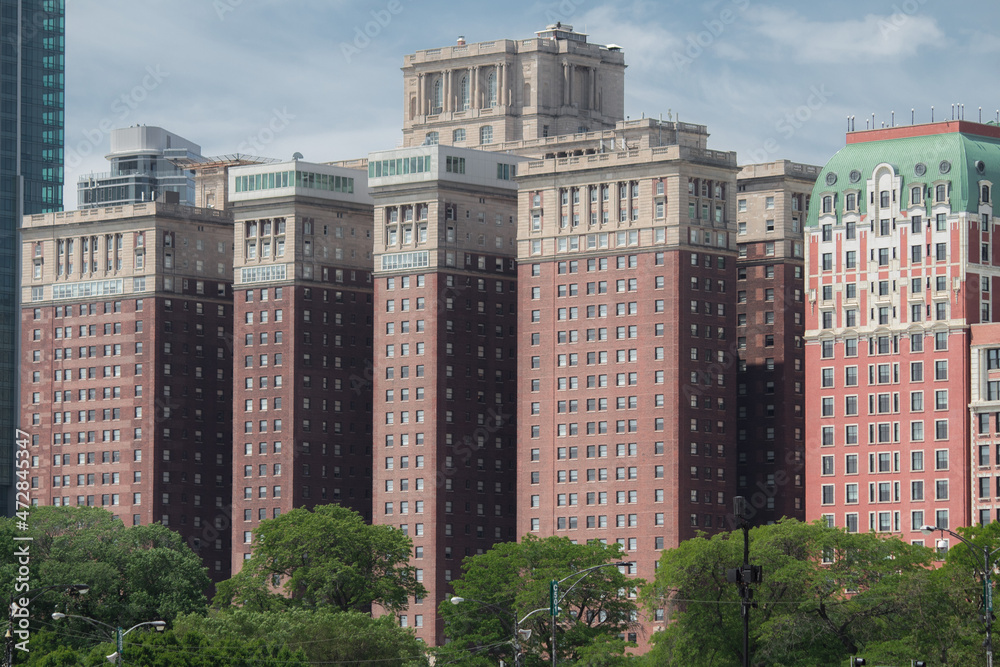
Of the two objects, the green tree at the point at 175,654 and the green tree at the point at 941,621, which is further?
the green tree at the point at 941,621

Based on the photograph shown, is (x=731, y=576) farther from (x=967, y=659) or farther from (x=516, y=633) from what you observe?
(x=967, y=659)

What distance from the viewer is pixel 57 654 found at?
19312cm

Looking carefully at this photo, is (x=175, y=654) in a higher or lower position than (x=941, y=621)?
lower

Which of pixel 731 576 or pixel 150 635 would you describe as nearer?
pixel 731 576

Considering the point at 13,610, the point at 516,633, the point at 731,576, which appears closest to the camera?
the point at 731,576

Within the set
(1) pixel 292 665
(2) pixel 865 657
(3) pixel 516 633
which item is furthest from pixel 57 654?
(2) pixel 865 657

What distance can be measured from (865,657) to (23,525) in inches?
2743

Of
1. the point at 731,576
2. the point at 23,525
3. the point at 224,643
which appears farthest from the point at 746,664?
the point at 23,525

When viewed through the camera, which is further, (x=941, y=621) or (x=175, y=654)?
(x=941, y=621)

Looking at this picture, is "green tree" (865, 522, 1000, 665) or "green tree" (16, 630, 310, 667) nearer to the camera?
"green tree" (16, 630, 310, 667)

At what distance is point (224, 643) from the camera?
196250 mm

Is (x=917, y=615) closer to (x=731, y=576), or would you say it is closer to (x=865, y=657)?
(x=865, y=657)

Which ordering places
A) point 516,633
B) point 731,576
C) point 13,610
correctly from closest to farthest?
point 731,576 → point 516,633 → point 13,610

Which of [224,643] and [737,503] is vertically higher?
[737,503]
